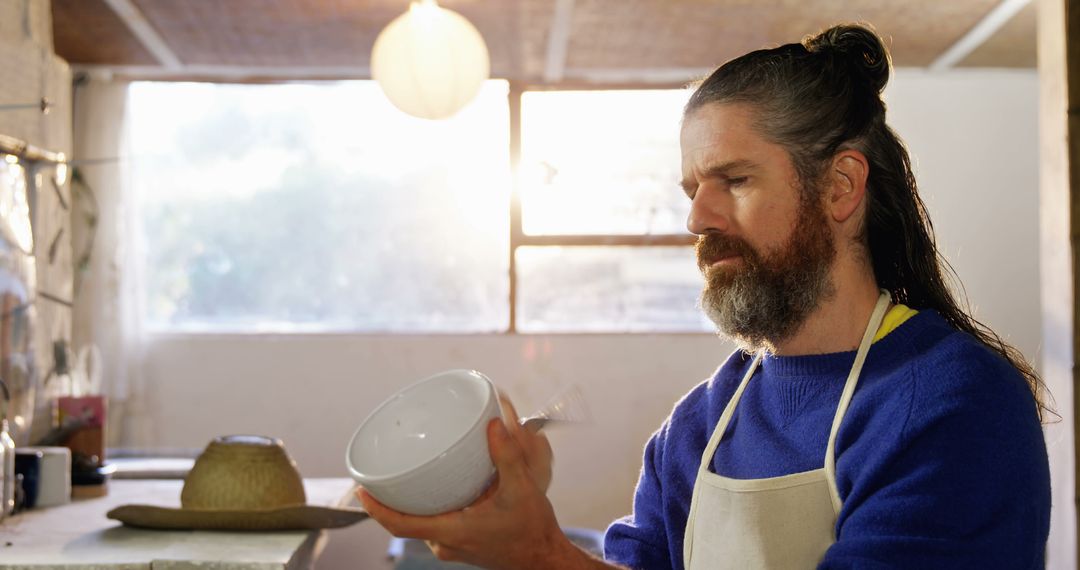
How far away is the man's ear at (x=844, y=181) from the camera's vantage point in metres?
1.33

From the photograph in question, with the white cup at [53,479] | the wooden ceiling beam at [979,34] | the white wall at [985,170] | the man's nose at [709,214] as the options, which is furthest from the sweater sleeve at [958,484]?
the white wall at [985,170]

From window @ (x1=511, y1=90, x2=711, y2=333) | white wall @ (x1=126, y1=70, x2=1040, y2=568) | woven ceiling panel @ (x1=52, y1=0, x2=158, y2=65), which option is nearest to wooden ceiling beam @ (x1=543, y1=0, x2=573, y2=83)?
window @ (x1=511, y1=90, x2=711, y2=333)

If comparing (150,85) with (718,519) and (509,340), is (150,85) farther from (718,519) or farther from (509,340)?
(718,519)

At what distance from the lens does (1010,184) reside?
4449 millimetres

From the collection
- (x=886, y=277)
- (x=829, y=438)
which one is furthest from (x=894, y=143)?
(x=829, y=438)

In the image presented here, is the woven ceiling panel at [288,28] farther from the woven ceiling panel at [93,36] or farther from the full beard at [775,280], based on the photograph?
the full beard at [775,280]

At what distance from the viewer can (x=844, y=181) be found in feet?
4.39

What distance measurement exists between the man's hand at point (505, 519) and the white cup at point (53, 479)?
4.87 ft

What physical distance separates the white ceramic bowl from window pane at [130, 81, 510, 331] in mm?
3292

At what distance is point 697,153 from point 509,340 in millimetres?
3196

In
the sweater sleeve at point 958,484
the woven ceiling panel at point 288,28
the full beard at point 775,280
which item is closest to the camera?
the sweater sleeve at point 958,484

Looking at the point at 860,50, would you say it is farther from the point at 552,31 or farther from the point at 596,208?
the point at 596,208

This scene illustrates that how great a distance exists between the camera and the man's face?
1309 millimetres

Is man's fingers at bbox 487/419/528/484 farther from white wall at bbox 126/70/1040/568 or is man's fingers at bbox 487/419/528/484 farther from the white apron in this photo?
white wall at bbox 126/70/1040/568
